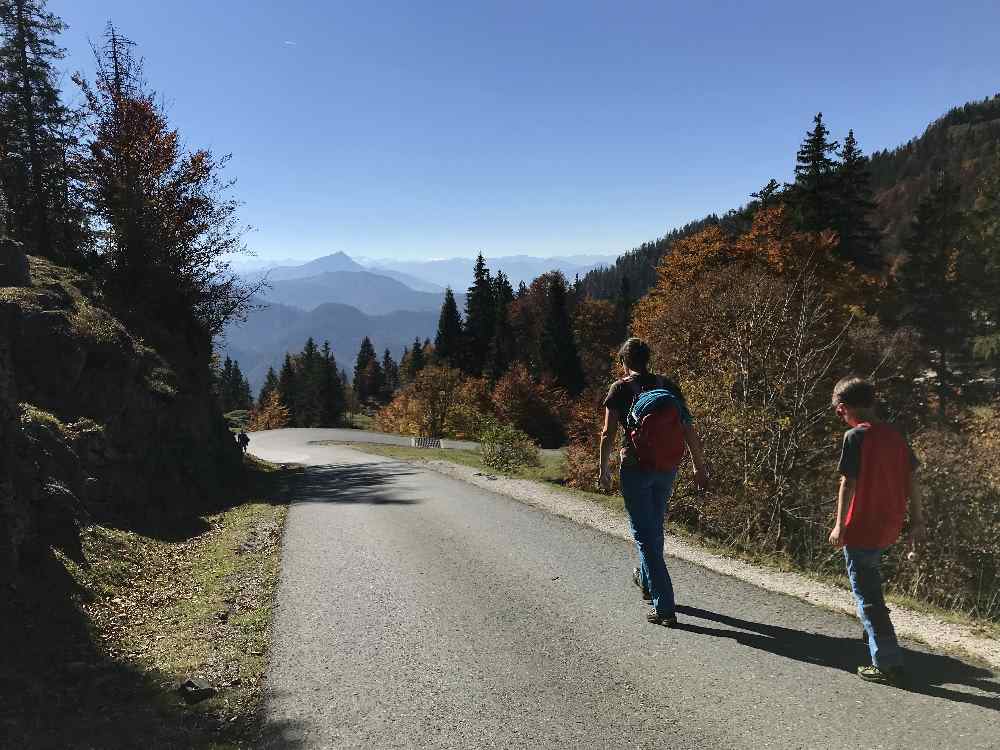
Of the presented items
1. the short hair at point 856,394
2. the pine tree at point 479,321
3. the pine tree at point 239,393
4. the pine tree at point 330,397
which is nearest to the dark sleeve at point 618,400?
the short hair at point 856,394

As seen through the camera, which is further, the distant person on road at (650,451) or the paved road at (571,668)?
the distant person on road at (650,451)

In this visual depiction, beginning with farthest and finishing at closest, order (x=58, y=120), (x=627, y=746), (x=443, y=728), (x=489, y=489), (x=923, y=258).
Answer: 1. (x=923, y=258)
2. (x=58, y=120)
3. (x=489, y=489)
4. (x=443, y=728)
5. (x=627, y=746)

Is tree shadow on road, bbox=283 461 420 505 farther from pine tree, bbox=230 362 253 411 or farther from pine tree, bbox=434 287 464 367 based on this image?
pine tree, bbox=230 362 253 411

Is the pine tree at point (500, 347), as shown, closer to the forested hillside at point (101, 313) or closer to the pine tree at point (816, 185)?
the pine tree at point (816, 185)

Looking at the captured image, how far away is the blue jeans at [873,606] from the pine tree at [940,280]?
38600 millimetres

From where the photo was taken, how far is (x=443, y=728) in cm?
352

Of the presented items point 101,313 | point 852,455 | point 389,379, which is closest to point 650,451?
point 852,455

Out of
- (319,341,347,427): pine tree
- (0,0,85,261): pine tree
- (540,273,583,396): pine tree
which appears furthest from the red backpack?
(319,341,347,427): pine tree

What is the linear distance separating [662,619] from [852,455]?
2098 mm

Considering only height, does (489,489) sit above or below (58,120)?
below

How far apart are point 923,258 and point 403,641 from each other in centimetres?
4194

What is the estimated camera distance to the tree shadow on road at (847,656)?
358 cm

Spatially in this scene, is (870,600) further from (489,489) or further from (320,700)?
(489,489)

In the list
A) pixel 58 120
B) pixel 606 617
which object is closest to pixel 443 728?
pixel 606 617
